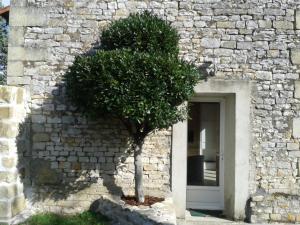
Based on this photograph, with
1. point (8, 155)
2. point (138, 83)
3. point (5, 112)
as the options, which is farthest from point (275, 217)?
point (5, 112)

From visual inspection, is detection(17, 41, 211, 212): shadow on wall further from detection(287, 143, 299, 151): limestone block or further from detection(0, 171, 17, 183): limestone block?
detection(287, 143, 299, 151): limestone block

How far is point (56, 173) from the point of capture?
6.96m

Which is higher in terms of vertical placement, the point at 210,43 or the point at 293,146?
the point at 210,43

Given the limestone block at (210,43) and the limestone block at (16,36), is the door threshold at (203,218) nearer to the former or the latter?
the limestone block at (210,43)

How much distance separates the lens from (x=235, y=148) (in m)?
6.94

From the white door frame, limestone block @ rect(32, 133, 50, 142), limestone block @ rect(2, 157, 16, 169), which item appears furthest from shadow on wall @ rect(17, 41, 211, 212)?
limestone block @ rect(2, 157, 16, 169)

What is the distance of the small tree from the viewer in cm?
560

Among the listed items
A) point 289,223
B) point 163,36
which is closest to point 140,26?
point 163,36

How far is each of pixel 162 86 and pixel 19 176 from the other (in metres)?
2.68

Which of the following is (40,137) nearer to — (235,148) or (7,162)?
(7,162)

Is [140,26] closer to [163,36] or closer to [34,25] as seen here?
[163,36]

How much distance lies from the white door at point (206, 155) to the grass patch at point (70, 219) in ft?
6.34

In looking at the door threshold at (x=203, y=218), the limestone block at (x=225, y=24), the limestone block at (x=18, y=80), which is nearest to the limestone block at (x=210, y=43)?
the limestone block at (x=225, y=24)

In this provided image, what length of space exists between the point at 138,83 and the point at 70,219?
2326mm
